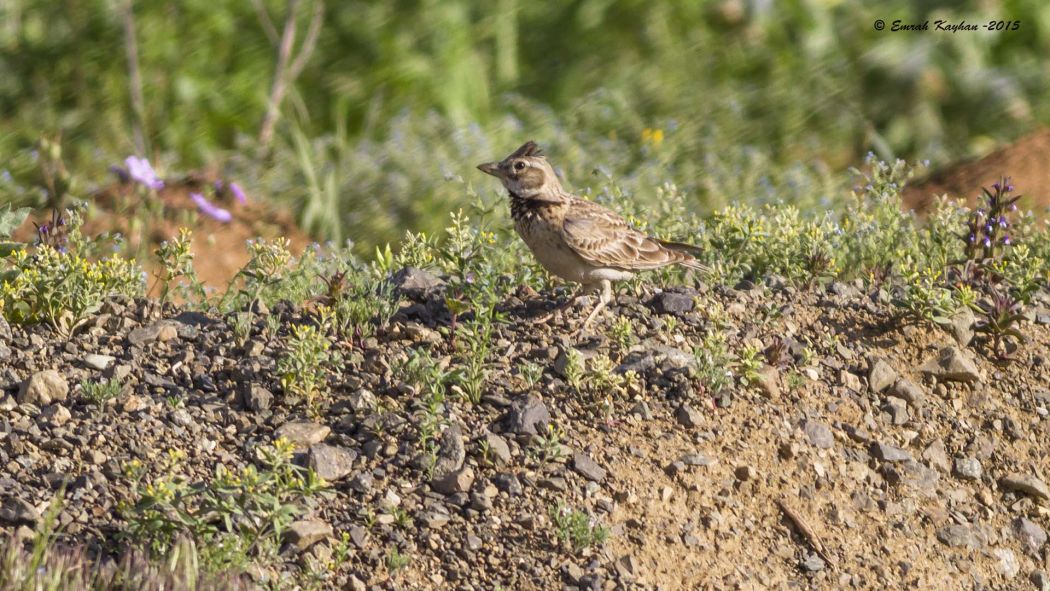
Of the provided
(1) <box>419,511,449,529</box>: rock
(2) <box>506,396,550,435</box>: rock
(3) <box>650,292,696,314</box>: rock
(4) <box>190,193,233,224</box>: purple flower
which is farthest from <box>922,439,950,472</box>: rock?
(4) <box>190,193,233,224</box>: purple flower

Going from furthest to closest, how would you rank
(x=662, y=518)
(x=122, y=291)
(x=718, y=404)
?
(x=122, y=291) < (x=718, y=404) < (x=662, y=518)

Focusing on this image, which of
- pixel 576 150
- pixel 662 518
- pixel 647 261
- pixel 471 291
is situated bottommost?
pixel 662 518

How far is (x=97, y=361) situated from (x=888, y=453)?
318cm

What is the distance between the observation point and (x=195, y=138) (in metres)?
10.7

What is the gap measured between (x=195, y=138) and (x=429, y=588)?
6.30 m

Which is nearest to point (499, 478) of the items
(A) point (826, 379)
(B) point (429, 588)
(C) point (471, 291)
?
(B) point (429, 588)

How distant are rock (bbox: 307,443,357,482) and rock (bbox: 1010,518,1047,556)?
2.63 meters

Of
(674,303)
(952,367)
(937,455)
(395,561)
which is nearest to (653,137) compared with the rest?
(674,303)

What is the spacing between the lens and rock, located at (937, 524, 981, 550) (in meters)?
5.79

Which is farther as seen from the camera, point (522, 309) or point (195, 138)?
point (195, 138)

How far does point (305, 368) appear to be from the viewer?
227 inches

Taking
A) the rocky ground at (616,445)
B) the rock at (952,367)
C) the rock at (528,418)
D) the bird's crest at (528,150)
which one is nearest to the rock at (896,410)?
the rocky ground at (616,445)

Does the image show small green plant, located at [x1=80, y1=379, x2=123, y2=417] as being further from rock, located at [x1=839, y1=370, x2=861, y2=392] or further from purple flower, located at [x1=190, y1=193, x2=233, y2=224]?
purple flower, located at [x1=190, y1=193, x2=233, y2=224]

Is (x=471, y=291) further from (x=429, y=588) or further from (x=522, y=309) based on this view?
(x=429, y=588)
